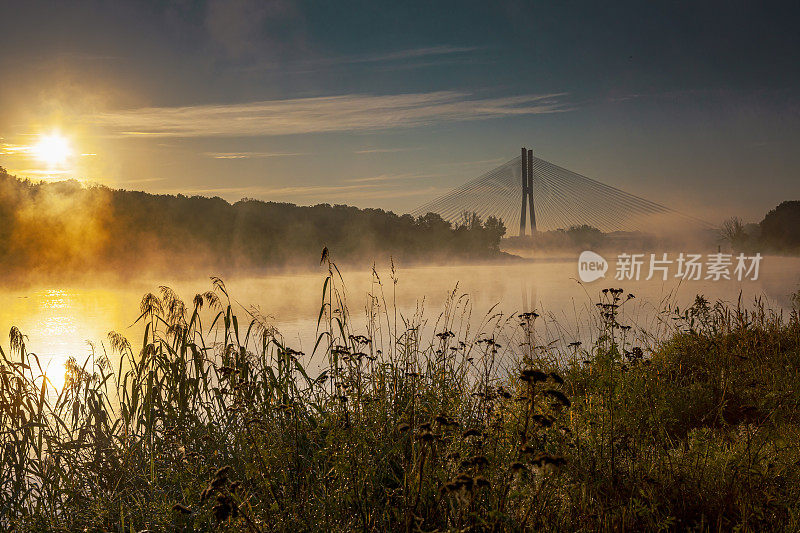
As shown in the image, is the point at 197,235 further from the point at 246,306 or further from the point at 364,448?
the point at 364,448

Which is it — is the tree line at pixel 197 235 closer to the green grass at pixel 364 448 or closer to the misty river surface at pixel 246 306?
the misty river surface at pixel 246 306

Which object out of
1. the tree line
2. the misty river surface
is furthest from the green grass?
the tree line

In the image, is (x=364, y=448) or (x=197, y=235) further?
(x=197, y=235)

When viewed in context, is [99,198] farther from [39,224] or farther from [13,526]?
[13,526]

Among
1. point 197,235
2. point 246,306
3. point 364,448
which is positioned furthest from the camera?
point 197,235

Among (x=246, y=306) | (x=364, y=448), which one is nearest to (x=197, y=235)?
(x=246, y=306)

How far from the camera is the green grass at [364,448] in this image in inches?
95.7

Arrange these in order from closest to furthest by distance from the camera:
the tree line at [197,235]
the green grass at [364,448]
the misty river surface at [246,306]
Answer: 1. the green grass at [364,448]
2. the misty river surface at [246,306]
3. the tree line at [197,235]

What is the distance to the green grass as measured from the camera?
2.43m

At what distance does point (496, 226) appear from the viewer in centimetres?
3244

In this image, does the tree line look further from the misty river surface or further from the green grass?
the green grass

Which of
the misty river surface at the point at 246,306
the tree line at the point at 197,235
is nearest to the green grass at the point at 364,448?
the misty river surface at the point at 246,306

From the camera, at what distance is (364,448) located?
9.11ft

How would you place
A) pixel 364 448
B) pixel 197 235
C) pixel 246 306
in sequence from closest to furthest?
1. pixel 364 448
2. pixel 246 306
3. pixel 197 235
